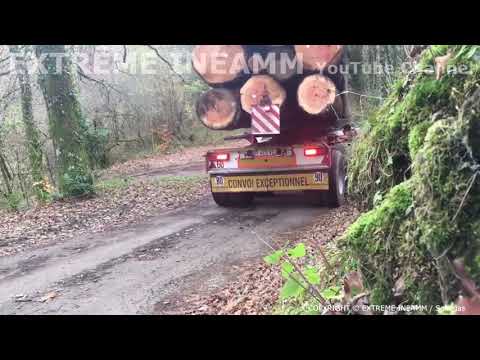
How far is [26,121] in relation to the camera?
1364 cm

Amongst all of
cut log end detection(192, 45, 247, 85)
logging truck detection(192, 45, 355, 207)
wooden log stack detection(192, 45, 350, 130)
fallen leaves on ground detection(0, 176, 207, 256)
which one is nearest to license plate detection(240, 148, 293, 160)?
logging truck detection(192, 45, 355, 207)

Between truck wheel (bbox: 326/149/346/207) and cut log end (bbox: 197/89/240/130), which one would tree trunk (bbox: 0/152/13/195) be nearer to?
cut log end (bbox: 197/89/240/130)

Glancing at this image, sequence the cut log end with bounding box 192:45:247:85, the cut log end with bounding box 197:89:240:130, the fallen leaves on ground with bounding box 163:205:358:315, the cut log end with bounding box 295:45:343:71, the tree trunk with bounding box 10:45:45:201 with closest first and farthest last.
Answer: the fallen leaves on ground with bounding box 163:205:358:315, the cut log end with bounding box 295:45:343:71, the cut log end with bounding box 192:45:247:85, the cut log end with bounding box 197:89:240:130, the tree trunk with bounding box 10:45:45:201

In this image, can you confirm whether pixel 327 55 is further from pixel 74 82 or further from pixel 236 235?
pixel 74 82

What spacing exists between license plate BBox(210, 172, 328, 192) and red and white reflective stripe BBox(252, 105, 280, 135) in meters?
0.81

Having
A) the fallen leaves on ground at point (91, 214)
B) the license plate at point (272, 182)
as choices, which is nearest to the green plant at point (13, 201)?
the fallen leaves on ground at point (91, 214)

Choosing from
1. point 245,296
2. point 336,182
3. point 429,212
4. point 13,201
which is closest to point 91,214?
point 13,201

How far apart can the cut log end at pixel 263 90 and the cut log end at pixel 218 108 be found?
15.8 inches

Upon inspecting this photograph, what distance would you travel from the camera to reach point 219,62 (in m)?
8.10

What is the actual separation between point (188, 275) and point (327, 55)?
4.19 metres

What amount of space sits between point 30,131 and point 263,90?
27.6ft

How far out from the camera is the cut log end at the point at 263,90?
8.09 m

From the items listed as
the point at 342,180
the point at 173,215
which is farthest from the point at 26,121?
the point at 342,180

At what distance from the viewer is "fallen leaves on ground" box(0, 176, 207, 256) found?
26.6 ft
